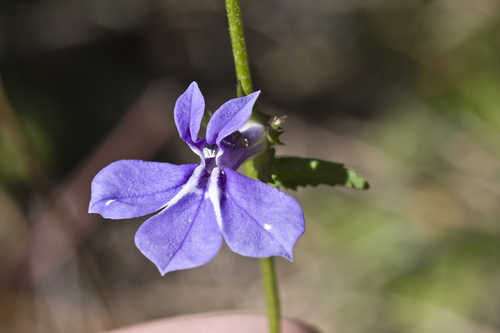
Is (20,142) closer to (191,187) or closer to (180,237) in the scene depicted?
(191,187)

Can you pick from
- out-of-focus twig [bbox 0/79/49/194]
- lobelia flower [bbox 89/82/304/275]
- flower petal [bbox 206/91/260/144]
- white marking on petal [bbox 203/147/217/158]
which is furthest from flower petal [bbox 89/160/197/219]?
out-of-focus twig [bbox 0/79/49/194]

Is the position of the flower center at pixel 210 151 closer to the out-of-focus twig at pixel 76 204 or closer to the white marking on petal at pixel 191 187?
the white marking on petal at pixel 191 187

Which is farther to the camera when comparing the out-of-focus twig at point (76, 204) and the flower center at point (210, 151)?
the out-of-focus twig at point (76, 204)

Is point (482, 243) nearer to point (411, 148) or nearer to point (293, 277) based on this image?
point (411, 148)

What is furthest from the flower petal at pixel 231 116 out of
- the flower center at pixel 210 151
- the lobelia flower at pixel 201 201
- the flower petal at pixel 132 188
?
the flower petal at pixel 132 188

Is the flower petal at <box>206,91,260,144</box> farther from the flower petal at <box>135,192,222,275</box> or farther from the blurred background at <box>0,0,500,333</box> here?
the blurred background at <box>0,0,500,333</box>
